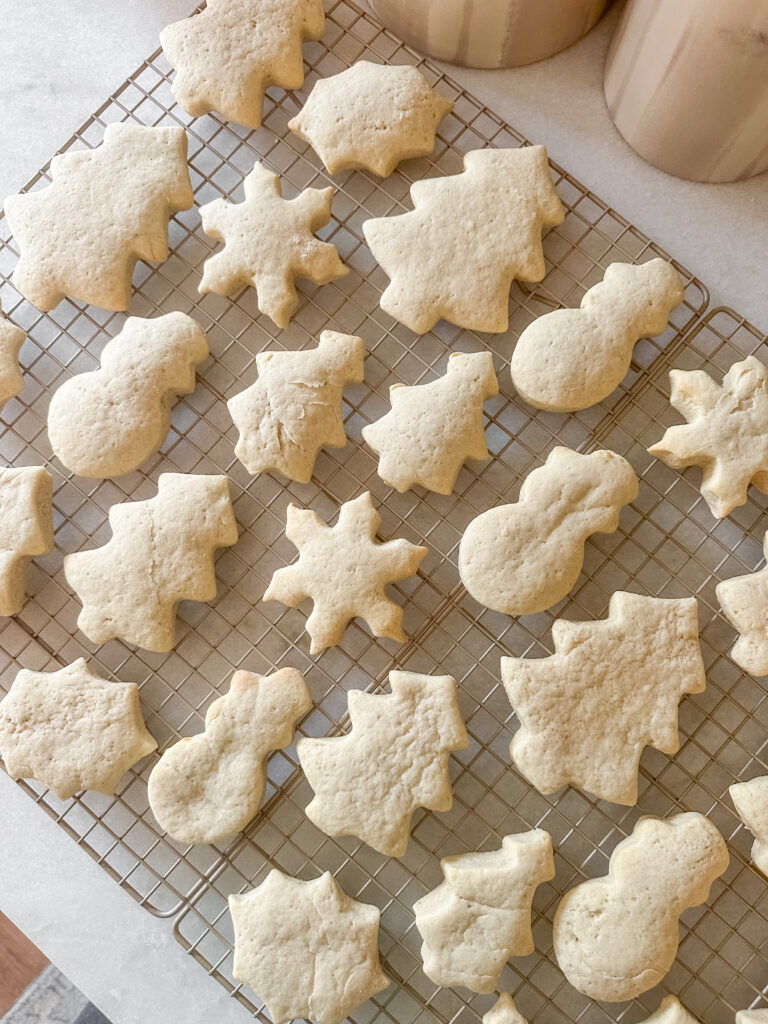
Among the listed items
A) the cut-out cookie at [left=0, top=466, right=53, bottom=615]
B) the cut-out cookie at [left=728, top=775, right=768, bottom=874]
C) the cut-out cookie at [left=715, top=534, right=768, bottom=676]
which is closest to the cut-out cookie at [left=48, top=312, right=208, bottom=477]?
the cut-out cookie at [left=0, top=466, right=53, bottom=615]

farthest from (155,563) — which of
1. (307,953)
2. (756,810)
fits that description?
(756,810)

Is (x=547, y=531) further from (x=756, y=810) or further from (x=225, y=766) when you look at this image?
(x=225, y=766)

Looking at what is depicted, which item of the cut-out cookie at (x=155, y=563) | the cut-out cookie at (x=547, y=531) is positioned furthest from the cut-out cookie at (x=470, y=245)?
the cut-out cookie at (x=155, y=563)

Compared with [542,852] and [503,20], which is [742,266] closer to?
[503,20]

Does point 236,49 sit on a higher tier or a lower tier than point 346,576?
higher

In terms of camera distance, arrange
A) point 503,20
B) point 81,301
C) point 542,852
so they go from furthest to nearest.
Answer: point 81,301 < point 503,20 < point 542,852

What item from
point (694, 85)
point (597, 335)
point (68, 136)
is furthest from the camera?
point (68, 136)

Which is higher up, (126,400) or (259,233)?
(259,233)

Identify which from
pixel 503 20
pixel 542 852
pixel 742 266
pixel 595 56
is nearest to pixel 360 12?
pixel 503 20
